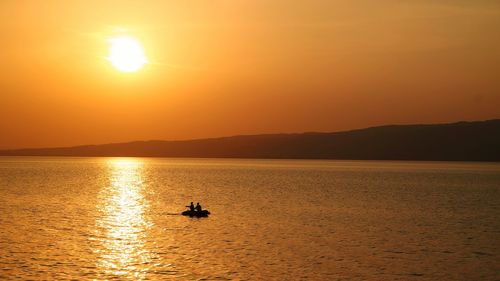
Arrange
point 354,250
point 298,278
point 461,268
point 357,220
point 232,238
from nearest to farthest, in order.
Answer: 1. point 298,278
2. point 461,268
3. point 354,250
4. point 232,238
5. point 357,220

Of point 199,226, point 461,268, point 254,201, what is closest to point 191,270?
point 461,268

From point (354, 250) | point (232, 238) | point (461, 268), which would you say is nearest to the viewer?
point (461, 268)

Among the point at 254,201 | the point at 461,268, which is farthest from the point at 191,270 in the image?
the point at 254,201

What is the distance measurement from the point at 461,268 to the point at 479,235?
60.9ft

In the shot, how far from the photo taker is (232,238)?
52.9 m

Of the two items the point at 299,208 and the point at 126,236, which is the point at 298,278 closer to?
the point at 126,236

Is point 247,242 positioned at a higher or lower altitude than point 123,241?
lower

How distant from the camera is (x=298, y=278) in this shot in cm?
3722

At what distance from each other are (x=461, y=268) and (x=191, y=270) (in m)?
18.3

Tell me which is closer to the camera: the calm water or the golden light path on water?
the golden light path on water

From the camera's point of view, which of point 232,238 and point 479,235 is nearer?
point 232,238

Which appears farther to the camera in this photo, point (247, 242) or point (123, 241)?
point (247, 242)

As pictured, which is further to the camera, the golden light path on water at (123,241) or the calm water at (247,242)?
the calm water at (247,242)

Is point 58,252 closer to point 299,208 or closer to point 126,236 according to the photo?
point 126,236
